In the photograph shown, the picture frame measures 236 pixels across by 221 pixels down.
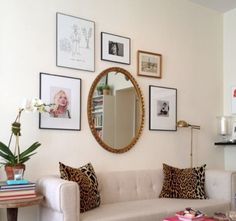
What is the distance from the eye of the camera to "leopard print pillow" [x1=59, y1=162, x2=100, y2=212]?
2.70m

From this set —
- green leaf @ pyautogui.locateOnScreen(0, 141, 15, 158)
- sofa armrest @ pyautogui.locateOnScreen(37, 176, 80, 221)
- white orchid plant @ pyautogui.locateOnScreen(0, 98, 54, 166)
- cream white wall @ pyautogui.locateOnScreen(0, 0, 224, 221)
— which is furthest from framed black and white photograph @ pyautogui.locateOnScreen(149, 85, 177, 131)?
green leaf @ pyautogui.locateOnScreen(0, 141, 15, 158)

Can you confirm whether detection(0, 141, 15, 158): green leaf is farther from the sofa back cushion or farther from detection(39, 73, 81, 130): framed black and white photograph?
the sofa back cushion

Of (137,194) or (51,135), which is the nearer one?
(51,135)

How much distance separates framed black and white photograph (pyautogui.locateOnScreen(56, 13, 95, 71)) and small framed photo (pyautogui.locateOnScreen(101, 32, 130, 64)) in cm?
14

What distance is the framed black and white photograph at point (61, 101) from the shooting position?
3.02m

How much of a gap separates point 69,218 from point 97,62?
1.68 metres

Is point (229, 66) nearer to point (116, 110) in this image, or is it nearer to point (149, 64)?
point (149, 64)

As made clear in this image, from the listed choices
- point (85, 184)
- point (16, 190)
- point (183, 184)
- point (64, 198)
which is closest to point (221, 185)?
point (183, 184)

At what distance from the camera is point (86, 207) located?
2.70m

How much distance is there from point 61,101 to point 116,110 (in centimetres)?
67

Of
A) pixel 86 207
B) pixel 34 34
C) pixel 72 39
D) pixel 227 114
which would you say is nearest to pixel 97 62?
pixel 72 39

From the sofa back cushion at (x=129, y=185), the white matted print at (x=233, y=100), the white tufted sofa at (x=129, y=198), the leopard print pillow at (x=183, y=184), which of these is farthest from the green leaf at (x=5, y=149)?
the white matted print at (x=233, y=100)

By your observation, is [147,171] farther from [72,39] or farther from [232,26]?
[232,26]

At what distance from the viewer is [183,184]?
A: 3.38 metres
